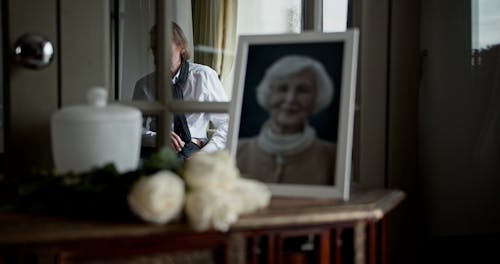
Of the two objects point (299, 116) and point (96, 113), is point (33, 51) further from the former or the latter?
point (299, 116)

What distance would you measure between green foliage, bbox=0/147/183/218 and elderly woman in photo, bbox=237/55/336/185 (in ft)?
0.65

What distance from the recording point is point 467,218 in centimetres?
156

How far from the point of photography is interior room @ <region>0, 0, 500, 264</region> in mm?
1271

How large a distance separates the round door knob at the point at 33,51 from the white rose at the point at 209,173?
0.51 metres

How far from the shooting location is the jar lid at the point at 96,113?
1061 millimetres

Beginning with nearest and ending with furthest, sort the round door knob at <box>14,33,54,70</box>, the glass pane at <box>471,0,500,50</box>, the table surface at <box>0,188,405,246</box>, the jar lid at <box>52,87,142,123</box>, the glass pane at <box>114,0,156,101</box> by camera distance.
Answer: the table surface at <box>0,188,405,246</box> < the jar lid at <box>52,87,142,123</box> < the round door knob at <box>14,33,54,70</box> < the glass pane at <box>114,0,156,101</box> < the glass pane at <box>471,0,500,50</box>

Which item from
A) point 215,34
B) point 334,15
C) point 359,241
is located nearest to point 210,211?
point 359,241

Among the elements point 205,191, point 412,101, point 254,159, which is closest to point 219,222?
point 205,191

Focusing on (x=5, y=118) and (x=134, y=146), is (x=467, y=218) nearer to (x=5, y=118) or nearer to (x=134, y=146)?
(x=134, y=146)

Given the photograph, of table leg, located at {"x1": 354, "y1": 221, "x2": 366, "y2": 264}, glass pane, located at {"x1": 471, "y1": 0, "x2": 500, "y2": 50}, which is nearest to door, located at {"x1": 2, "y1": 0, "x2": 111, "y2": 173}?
table leg, located at {"x1": 354, "y1": 221, "x2": 366, "y2": 264}

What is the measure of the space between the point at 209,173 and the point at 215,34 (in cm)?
59

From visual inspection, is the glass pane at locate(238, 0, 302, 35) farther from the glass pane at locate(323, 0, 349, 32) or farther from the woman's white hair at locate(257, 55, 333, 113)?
the woman's white hair at locate(257, 55, 333, 113)

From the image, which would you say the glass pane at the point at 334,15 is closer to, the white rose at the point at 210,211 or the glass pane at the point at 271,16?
the glass pane at the point at 271,16

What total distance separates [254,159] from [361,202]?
9.2 inches
